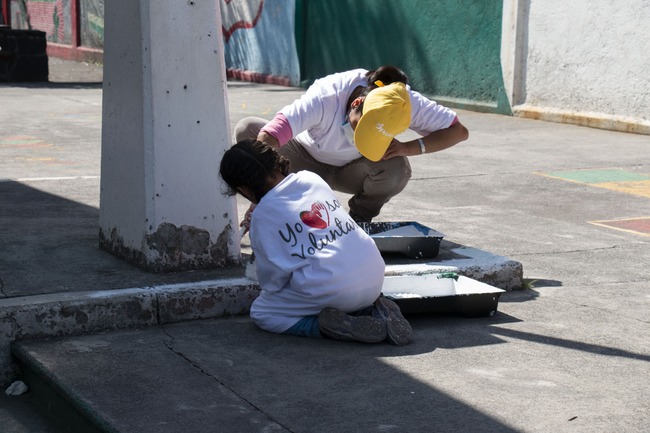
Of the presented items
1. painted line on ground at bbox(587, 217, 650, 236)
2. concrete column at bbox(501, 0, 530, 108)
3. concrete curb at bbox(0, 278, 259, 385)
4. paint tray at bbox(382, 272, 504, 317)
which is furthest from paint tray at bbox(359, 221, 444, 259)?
concrete column at bbox(501, 0, 530, 108)

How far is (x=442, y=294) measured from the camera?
4.95 meters

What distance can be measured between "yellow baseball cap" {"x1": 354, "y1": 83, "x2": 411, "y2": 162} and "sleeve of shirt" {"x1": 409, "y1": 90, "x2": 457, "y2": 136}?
256 mm

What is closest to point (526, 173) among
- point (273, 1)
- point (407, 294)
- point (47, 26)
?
point (407, 294)

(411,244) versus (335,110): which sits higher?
(335,110)

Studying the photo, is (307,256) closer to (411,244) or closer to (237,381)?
(237,381)

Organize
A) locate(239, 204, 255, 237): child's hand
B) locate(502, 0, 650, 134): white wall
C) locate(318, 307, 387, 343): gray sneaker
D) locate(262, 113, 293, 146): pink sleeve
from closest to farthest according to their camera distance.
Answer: locate(318, 307, 387, 343): gray sneaker → locate(262, 113, 293, 146): pink sleeve → locate(239, 204, 255, 237): child's hand → locate(502, 0, 650, 134): white wall

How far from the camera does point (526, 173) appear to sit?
29.7 ft

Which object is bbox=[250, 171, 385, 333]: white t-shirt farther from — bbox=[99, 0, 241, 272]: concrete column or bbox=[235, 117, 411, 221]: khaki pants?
bbox=[235, 117, 411, 221]: khaki pants

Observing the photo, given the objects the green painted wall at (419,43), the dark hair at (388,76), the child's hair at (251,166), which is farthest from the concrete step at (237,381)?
the green painted wall at (419,43)

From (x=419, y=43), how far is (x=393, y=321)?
11.0m

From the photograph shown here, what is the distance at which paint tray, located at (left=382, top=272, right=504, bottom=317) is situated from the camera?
4766 mm

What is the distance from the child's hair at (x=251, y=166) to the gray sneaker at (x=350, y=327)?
59 cm

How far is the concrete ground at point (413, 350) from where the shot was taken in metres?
3.69

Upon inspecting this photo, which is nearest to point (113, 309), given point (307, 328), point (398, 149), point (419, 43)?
point (307, 328)
